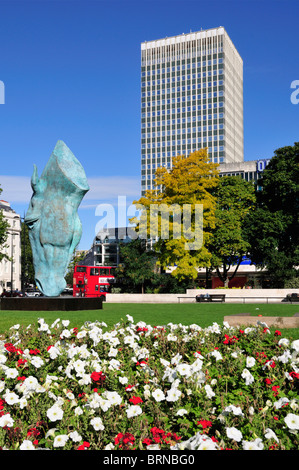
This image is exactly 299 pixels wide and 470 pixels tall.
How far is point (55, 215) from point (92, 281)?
20879mm

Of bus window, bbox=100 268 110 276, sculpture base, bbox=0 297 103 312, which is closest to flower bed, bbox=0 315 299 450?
sculpture base, bbox=0 297 103 312

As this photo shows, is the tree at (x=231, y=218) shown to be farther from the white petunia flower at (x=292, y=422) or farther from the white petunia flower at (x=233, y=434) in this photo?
the white petunia flower at (x=233, y=434)

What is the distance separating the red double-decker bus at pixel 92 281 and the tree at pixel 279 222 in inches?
486

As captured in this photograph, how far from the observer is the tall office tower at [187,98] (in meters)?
120

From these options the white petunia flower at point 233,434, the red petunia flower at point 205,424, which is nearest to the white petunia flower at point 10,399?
the red petunia flower at point 205,424

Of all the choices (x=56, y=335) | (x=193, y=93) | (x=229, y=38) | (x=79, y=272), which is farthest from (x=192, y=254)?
(x=229, y=38)

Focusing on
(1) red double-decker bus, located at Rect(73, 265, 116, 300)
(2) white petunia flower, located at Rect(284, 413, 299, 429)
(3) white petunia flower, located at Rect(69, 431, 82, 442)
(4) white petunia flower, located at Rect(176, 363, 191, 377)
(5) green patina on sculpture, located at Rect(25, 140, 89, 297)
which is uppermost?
(5) green patina on sculpture, located at Rect(25, 140, 89, 297)

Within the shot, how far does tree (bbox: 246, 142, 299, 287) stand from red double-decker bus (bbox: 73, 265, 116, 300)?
12.3 m

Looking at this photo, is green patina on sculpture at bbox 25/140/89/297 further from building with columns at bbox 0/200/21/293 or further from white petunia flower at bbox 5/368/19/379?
building with columns at bbox 0/200/21/293

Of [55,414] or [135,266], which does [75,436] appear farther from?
[135,266]

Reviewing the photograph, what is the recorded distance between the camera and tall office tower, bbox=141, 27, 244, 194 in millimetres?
119562

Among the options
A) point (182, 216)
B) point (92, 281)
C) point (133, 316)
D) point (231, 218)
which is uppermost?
point (231, 218)

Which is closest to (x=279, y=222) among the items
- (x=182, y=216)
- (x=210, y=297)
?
(x=182, y=216)

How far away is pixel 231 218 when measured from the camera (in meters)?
40.1
